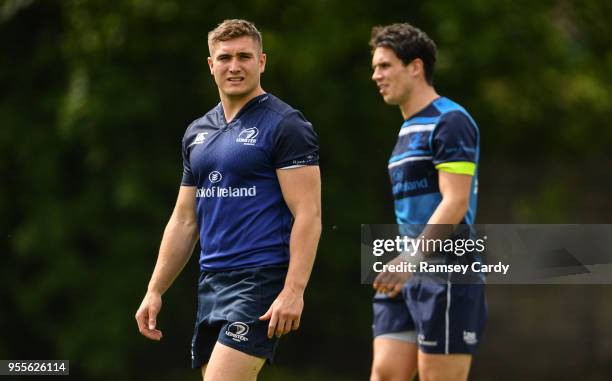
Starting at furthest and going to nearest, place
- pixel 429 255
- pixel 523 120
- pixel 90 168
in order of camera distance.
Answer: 1. pixel 523 120
2. pixel 90 168
3. pixel 429 255

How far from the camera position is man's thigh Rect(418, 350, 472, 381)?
5227 millimetres

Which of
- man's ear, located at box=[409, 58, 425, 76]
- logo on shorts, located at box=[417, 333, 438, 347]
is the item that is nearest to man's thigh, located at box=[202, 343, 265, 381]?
logo on shorts, located at box=[417, 333, 438, 347]

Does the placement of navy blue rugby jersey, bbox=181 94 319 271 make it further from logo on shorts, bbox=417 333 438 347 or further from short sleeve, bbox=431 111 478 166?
logo on shorts, bbox=417 333 438 347

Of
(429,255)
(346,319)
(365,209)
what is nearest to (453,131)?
(429,255)

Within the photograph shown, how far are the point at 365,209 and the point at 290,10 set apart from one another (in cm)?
217

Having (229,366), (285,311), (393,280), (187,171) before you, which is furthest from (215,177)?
(393,280)

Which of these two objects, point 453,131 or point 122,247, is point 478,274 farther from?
point 122,247

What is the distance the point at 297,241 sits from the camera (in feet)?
14.1

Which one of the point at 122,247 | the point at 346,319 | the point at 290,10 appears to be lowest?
the point at 346,319

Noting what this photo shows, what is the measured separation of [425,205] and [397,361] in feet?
2.62

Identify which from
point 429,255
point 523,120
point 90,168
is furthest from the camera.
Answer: point 523,120

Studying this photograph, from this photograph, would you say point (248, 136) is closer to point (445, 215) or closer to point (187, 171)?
point (187, 171)

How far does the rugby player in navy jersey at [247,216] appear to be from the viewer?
170 inches

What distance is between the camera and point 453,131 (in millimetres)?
5180
